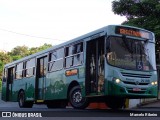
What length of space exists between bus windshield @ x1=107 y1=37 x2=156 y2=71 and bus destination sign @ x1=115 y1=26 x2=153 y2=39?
0.24m

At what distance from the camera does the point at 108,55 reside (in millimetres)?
12586

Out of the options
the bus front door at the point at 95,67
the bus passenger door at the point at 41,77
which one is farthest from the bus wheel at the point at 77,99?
Answer: the bus passenger door at the point at 41,77

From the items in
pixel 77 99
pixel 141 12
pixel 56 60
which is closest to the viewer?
pixel 77 99

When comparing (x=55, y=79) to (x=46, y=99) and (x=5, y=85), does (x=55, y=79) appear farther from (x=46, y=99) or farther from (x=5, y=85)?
(x=5, y=85)

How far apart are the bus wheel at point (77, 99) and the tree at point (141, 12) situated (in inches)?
389

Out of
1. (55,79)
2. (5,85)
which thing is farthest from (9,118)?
(5,85)

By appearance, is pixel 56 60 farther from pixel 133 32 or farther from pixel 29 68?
pixel 133 32

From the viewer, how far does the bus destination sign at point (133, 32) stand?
13.2 m

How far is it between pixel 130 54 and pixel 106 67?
1.06 meters

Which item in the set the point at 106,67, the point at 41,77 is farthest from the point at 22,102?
the point at 106,67

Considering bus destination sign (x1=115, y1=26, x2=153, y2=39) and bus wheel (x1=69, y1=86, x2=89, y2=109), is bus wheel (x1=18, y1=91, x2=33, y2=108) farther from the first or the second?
bus destination sign (x1=115, y1=26, x2=153, y2=39)

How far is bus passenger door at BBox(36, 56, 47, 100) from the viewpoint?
17.4 m

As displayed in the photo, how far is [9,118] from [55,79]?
6.74 meters

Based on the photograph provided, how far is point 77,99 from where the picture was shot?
14.0 metres
